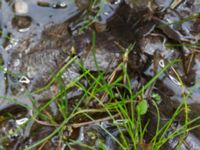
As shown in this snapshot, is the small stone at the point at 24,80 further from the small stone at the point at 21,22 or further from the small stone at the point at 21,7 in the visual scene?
the small stone at the point at 21,7

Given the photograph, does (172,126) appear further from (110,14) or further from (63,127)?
(110,14)

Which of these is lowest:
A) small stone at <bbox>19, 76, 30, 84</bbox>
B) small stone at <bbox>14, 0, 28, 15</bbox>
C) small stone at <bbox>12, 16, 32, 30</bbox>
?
→ small stone at <bbox>19, 76, 30, 84</bbox>

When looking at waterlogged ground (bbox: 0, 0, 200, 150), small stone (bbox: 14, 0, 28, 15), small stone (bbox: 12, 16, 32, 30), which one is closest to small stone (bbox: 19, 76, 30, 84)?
waterlogged ground (bbox: 0, 0, 200, 150)

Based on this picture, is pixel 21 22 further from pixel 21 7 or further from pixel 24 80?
pixel 24 80

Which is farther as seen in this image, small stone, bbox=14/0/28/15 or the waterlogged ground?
small stone, bbox=14/0/28/15

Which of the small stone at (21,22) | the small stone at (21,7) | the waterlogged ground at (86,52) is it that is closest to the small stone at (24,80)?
the waterlogged ground at (86,52)

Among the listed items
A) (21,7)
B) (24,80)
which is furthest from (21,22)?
(24,80)

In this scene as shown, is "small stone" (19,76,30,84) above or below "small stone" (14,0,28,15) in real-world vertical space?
below

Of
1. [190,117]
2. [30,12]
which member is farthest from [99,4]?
[190,117]

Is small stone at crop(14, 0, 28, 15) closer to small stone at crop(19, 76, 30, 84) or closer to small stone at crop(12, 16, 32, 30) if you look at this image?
small stone at crop(12, 16, 32, 30)

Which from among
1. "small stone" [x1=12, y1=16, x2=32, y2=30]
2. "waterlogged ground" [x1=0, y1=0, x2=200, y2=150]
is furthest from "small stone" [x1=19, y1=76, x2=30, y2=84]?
"small stone" [x1=12, y1=16, x2=32, y2=30]
